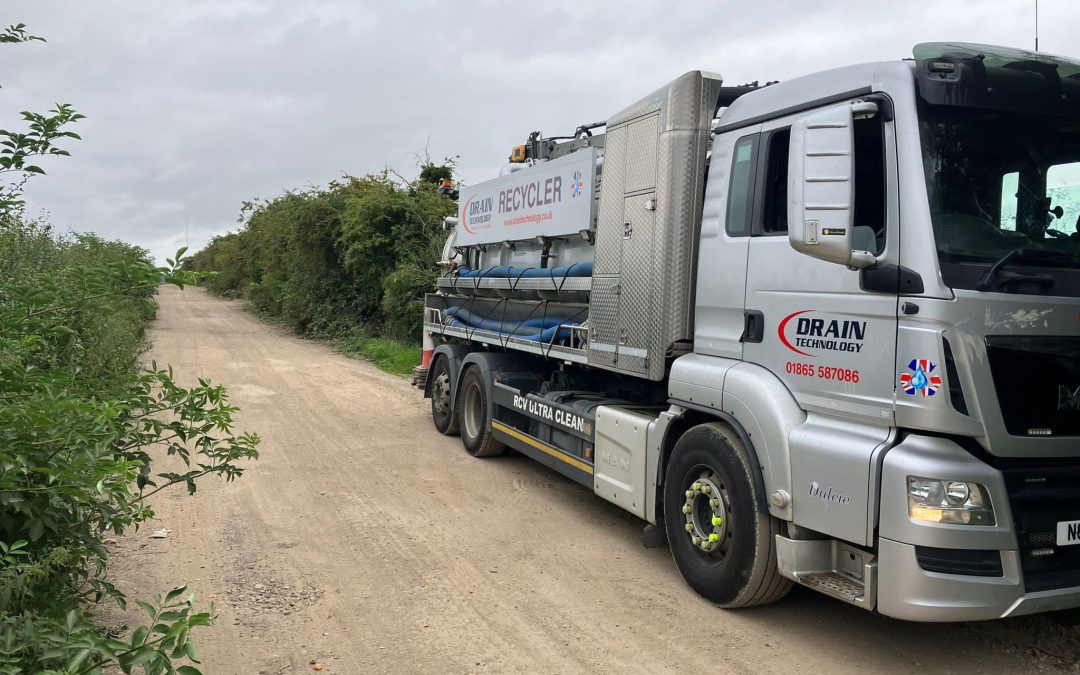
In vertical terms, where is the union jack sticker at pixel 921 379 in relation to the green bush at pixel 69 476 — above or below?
above

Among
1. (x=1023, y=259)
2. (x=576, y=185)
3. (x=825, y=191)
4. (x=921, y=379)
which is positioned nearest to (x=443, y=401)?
(x=576, y=185)

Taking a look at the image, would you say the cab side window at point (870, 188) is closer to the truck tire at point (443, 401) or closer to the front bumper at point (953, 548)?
the front bumper at point (953, 548)

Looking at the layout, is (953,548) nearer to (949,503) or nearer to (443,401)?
(949,503)

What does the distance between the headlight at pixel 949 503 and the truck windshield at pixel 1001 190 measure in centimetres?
91

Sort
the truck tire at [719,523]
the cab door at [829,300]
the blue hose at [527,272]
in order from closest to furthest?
the cab door at [829,300] → the truck tire at [719,523] → the blue hose at [527,272]

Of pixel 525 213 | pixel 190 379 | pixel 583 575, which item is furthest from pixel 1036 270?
pixel 190 379

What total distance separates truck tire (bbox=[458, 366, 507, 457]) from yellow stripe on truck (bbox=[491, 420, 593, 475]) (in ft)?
0.94

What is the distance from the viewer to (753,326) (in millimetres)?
4715

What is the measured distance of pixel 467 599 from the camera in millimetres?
4953

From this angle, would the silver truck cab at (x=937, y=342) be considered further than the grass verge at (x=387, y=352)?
No

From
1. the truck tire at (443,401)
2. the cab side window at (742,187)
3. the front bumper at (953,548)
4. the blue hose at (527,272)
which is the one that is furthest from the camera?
the truck tire at (443,401)

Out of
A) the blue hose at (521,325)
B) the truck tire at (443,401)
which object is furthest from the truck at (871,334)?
the truck tire at (443,401)

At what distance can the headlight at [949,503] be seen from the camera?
12.0ft

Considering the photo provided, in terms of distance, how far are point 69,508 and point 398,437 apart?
6.76 m
